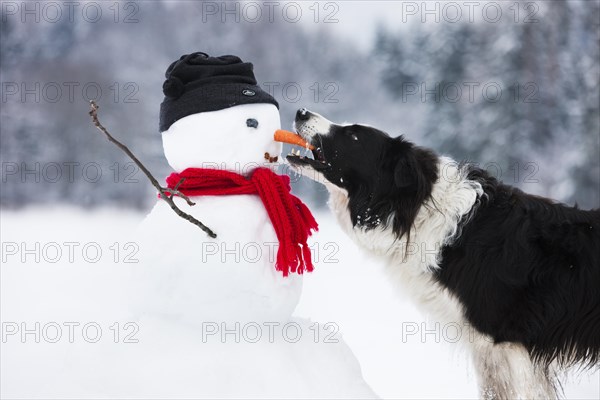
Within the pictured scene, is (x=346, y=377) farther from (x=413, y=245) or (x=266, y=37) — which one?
(x=266, y=37)

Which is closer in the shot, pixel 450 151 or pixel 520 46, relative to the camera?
pixel 520 46

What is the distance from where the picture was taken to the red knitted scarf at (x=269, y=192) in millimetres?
2750

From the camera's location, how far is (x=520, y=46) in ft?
51.3

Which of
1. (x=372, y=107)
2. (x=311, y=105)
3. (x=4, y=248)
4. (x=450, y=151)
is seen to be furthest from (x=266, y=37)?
(x=4, y=248)

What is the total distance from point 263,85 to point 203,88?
44.9ft

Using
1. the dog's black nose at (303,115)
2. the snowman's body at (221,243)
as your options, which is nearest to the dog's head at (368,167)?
the dog's black nose at (303,115)

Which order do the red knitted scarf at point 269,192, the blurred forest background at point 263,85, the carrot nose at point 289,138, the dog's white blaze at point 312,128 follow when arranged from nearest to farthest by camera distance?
the red knitted scarf at point 269,192 → the carrot nose at point 289,138 → the dog's white blaze at point 312,128 → the blurred forest background at point 263,85

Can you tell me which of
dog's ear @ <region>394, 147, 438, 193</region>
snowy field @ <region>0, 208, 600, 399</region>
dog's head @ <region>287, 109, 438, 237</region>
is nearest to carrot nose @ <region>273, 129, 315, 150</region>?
dog's head @ <region>287, 109, 438, 237</region>

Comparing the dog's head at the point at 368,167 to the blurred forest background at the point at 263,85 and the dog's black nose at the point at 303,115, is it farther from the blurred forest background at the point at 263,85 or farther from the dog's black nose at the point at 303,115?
the blurred forest background at the point at 263,85

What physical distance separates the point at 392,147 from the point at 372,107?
16447 millimetres

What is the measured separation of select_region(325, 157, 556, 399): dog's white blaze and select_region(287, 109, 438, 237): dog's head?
0.06m

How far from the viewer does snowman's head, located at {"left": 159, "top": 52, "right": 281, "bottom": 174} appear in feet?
9.21

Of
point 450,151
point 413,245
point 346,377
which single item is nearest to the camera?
point 346,377

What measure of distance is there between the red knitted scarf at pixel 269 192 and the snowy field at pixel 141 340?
464 mm
